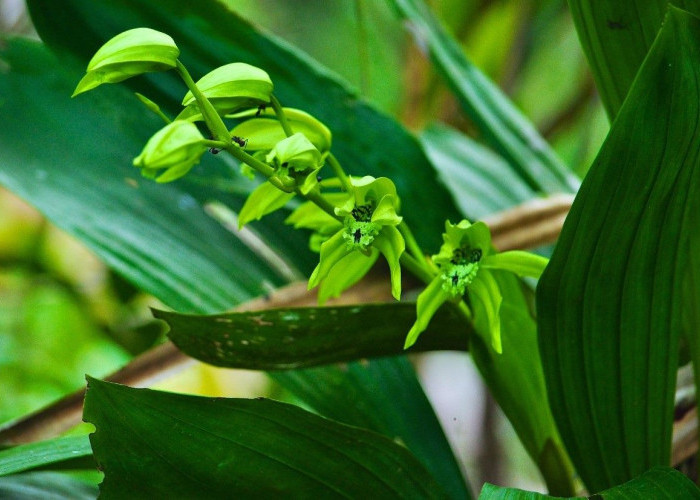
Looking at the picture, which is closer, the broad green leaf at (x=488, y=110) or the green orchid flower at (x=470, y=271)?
the green orchid flower at (x=470, y=271)

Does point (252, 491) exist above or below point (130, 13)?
below

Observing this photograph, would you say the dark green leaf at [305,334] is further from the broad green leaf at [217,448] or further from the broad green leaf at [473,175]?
the broad green leaf at [473,175]

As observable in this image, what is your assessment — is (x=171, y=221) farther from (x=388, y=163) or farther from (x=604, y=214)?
(x=604, y=214)

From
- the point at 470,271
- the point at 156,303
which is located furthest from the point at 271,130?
the point at 156,303

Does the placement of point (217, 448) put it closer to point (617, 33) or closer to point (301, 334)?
point (301, 334)

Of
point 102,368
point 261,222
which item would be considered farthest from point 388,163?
point 102,368

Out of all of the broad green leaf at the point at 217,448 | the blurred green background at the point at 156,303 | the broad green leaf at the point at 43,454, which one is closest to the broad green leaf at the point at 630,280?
the broad green leaf at the point at 217,448
